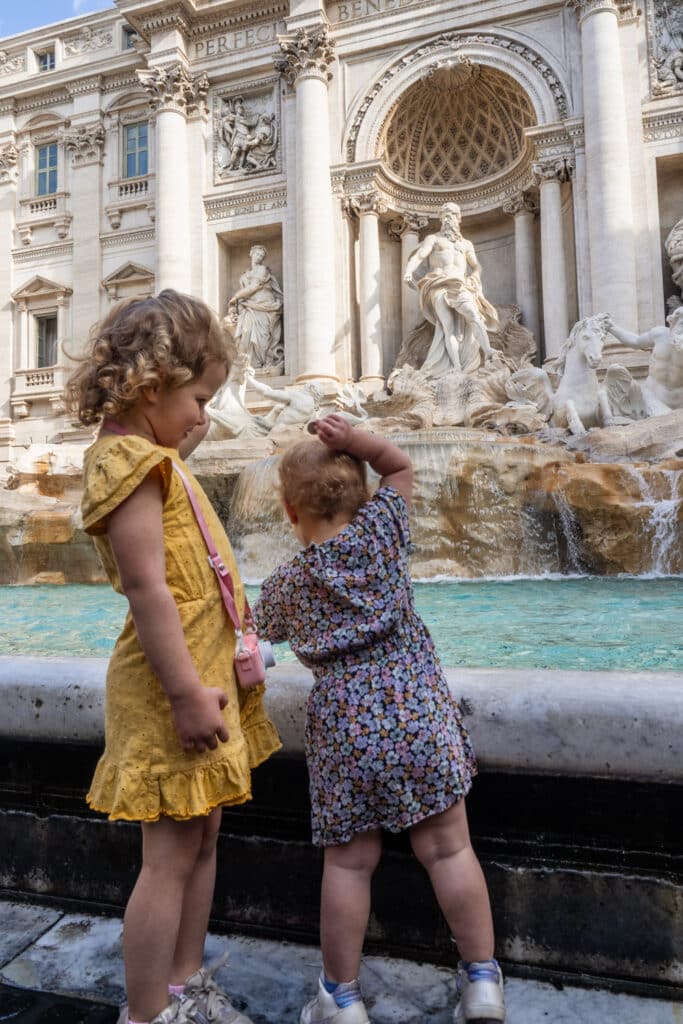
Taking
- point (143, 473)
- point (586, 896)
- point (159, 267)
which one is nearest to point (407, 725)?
point (586, 896)

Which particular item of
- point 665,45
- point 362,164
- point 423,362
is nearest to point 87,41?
point 362,164

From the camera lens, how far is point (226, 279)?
16266 millimetres

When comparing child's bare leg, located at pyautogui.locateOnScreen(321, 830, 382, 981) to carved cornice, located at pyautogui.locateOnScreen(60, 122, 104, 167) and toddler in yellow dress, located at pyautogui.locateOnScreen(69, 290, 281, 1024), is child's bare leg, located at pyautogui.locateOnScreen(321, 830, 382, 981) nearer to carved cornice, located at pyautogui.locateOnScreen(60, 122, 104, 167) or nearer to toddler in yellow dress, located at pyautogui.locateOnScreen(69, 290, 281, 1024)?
toddler in yellow dress, located at pyautogui.locateOnScreen(69, 290, 281, 1024)

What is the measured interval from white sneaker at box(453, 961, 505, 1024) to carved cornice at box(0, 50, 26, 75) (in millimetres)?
22881

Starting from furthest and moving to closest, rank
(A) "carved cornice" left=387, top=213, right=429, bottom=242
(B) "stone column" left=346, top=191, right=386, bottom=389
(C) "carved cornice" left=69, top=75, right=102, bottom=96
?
(C) "carved cornice" left=69, top=75, right=102, bottom=96, (A) "carved cornice" left=387, top=213, right=429, bottom=242, (B) "stone column" left=346, top=191, right=386, bottom=389

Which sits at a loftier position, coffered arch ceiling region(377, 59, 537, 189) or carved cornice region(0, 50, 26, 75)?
carved cornice region(0, 50, 26, 75)

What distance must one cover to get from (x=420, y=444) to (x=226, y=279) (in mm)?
10923

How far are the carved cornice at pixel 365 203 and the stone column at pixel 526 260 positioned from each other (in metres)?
2.61

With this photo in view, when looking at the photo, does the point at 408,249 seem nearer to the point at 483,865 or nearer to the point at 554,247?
the point at 554,247

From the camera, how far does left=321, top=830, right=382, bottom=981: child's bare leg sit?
1.15m

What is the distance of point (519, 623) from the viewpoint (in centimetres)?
325

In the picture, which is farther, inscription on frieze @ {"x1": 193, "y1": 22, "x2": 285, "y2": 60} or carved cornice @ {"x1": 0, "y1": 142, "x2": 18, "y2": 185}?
carved cornice @ {"x1": 0, "y1": 142, "x2": 18, "y2": 185}

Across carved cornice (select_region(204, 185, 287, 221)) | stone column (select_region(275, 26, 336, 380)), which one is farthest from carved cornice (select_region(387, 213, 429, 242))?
carved cornice (select_region(204, 185, 287, 221))

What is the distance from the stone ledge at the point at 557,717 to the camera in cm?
118
